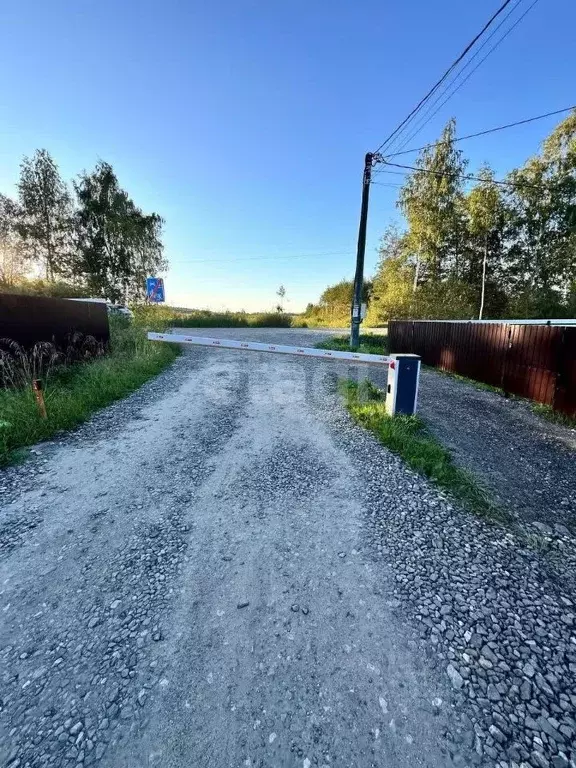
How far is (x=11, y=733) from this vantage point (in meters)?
1.26

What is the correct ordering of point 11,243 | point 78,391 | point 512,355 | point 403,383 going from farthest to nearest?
point 11,243, point 512,355, point 78,391, point 403,383

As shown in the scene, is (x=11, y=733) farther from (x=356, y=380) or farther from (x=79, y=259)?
(x=79, y=259)

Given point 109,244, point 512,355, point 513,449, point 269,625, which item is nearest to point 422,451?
point 513,449

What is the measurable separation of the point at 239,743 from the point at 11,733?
0.93 m

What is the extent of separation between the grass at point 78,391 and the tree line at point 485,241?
43.9ft

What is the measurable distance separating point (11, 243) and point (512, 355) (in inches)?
936

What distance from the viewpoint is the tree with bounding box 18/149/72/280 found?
16.8 meters

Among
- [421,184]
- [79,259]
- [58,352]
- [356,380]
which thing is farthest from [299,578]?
[79,259]

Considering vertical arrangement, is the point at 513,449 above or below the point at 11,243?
below

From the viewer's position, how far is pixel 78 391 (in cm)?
512

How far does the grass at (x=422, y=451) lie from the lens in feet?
9.37

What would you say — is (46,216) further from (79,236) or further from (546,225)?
(546,225)

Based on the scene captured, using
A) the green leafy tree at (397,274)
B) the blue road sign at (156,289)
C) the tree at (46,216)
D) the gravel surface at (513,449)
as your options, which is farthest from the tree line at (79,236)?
the gravel surface at (513,449)

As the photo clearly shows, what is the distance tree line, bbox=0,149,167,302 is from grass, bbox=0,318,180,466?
1023cm
